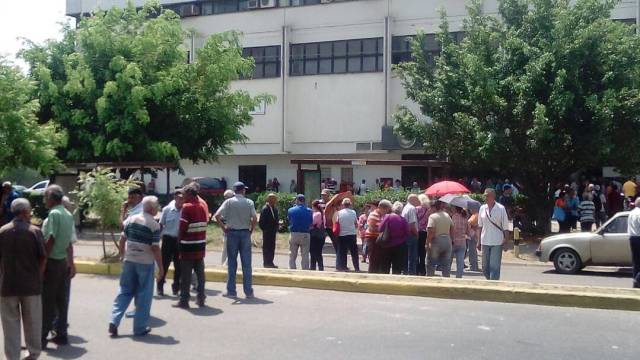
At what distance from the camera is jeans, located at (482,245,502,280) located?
11828 mm

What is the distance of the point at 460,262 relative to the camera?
1273 centimetres

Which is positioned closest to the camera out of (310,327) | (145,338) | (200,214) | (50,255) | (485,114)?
(50,255)

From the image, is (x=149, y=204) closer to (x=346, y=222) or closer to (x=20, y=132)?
(x=346, y=222)

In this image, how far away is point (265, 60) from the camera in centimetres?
3784

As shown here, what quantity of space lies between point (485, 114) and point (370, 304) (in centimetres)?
1159

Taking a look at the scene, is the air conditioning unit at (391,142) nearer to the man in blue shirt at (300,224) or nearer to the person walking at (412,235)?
the man in blue shirt at (300,224)

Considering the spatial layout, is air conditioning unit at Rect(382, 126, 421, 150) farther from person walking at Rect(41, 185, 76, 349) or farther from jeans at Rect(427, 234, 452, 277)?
person walking at Rect(41, 185, 76, 349)

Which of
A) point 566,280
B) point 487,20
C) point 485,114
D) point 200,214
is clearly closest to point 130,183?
point 200,214

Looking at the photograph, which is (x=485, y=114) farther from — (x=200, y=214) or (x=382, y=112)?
(x=382, y=112)

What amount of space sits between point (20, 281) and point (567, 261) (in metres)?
11.9

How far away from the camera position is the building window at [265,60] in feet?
123

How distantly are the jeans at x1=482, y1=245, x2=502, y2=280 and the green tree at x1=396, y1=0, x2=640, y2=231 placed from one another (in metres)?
7.48

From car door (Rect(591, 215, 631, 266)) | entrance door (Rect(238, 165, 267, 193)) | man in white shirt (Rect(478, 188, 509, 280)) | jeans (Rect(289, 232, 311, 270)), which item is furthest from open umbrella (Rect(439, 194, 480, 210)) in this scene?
entrance door (Rect(238, 165, 267, 193))

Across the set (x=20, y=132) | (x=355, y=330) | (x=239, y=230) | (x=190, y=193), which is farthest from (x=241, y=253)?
(x=20, y=132)
